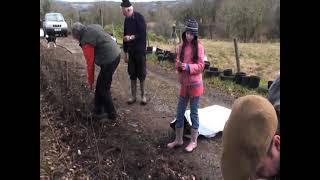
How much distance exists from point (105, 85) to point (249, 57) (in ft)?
38.3

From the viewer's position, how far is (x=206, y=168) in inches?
195

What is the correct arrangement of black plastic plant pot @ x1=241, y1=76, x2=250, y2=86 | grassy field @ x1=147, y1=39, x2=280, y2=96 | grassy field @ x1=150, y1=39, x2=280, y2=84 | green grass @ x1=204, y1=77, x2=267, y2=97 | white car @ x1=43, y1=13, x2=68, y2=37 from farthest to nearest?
1. white car @ x1=43, y1=13, x2=68, y2=37
2. grassy field @ x1=150, y1=39, x2=280, y2=84
3. grassy field @ x1=147, y1=39, x2=280, y2=96
4. black plastic plant pot @ x1=241, y1=76, x2=250, y2=86
5. green grass @ x1=204, y1=77, x2=267, y2=97

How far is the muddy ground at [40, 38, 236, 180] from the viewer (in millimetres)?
4727

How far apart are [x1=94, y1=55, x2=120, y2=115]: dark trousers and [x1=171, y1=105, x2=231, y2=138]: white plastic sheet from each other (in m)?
1.06

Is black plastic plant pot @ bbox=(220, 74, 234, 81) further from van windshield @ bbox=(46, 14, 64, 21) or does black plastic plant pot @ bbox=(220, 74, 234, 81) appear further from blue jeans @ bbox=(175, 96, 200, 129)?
van windshield @ bbox=(46, 14, 64, 21)

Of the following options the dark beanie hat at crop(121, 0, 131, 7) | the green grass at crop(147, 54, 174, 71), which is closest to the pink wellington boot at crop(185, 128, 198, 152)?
the dark beanie hat at crop(121, 0, 131, 7)

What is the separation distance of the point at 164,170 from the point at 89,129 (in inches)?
67.9

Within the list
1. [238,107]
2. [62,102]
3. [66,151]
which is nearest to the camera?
[238,107]

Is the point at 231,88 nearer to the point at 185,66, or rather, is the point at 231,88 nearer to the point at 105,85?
the point at 105,85
